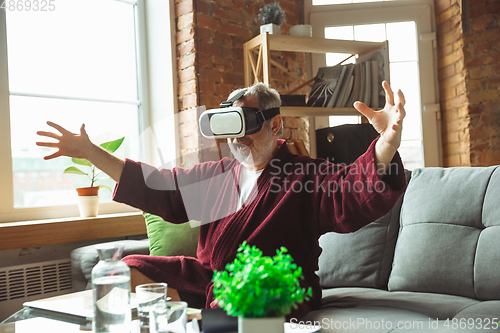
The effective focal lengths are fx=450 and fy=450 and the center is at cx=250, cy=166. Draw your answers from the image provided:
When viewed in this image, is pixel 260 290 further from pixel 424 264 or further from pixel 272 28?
pixel 272 28

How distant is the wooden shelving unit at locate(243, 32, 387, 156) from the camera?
224 centimetres

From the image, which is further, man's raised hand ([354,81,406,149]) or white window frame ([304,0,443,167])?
white window frame ([304,0,443,167])

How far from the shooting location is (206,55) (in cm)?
237

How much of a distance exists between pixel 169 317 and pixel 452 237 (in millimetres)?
987

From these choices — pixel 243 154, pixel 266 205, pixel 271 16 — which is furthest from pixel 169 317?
pixel 271 16

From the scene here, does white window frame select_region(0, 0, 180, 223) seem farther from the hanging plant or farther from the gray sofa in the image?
the gray sofa

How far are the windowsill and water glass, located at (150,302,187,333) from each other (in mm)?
1286

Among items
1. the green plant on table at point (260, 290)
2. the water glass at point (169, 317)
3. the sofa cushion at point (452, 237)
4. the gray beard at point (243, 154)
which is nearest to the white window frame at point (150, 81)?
the gray beard at point (243, 154)

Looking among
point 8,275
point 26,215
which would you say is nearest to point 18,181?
point 26,215

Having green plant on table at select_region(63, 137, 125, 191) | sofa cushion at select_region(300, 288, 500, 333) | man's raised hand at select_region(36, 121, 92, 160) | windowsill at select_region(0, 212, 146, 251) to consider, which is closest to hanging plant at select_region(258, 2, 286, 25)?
green plant on table at select_region(63, 137, 125, 191)

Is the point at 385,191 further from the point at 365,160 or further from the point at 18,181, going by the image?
the point at 18,181

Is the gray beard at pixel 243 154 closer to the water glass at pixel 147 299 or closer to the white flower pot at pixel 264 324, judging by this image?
the water glass at pixel 147 299

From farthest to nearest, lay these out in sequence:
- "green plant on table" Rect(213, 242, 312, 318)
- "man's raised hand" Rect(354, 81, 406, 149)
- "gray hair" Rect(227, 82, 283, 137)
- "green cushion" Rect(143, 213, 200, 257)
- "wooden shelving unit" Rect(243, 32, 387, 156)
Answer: "wooden shelving unit" Rect(243, 32, 387, 156), "green cushion" Rect(143, 213, 200, 257), "gray hair" Rect(227, 82, 283, 137), "man's raised hand" Rect(354, 81, 406, 149), "green plant on table" Rect(213, 242, 312, 318)

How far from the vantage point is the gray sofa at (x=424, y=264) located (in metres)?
1.17
